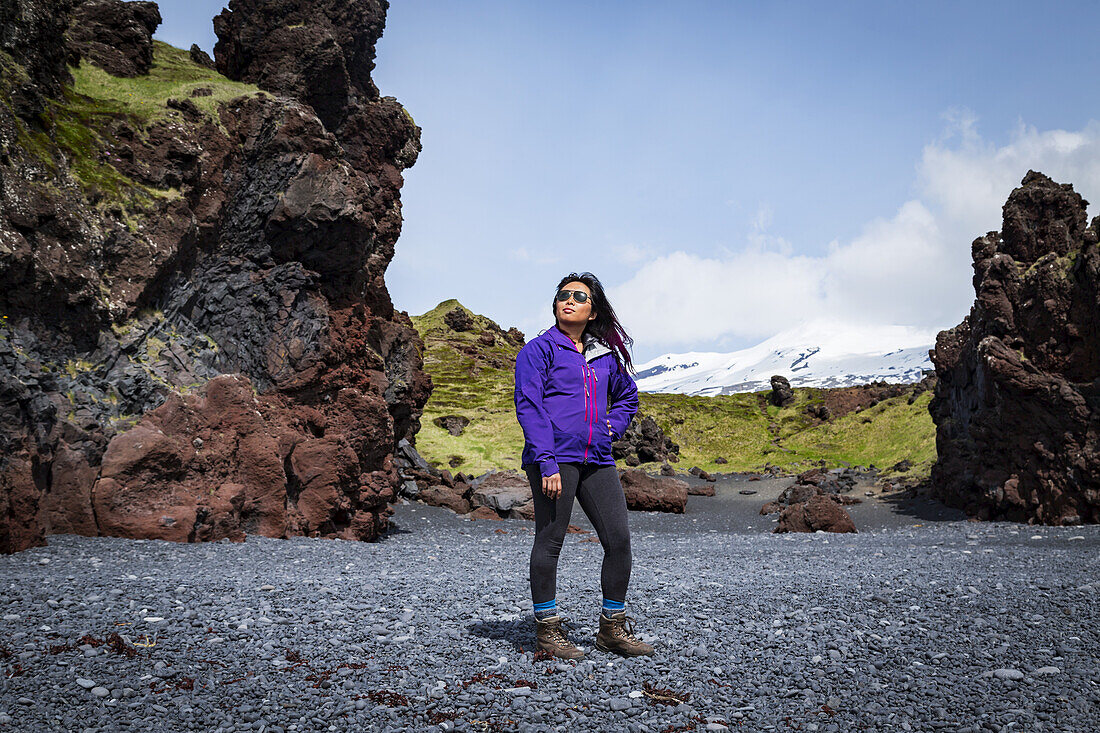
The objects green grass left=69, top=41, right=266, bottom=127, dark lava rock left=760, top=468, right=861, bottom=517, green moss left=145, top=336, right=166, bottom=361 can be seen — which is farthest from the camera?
dark lava rock left=760, top=468, right=861, bottom=517

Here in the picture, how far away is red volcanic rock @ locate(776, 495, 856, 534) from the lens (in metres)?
21.8

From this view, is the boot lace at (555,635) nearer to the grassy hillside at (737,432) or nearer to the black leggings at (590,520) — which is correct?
the black leggings at (590,520)

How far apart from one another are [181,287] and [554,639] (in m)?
13.6

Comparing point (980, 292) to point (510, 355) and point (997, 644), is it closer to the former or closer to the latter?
point (997, 644)

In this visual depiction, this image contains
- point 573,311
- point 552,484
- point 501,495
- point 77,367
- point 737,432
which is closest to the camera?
point 552,484

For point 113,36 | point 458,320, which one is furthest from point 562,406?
point 458,320

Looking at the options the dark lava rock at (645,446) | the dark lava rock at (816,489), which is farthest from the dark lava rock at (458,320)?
the dark lava rock at (816,489)

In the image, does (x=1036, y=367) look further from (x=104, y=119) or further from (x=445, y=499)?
(x=104, y=119)

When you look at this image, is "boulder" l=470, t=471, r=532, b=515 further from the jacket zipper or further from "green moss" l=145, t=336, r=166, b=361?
the jacket zipper

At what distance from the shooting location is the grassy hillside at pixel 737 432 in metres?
46.8

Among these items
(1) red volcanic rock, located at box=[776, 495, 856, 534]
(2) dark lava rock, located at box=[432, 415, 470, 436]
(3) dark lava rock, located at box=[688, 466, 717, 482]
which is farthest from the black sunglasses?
(2) dark lava rock, located at box=[432, 415, 470, 436]

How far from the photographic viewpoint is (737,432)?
66.2 metres

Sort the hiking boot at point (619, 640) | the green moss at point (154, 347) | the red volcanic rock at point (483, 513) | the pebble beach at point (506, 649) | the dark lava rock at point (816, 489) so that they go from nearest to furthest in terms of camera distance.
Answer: the pebble beach at point (506, 649) < the hiking boot at point (619, 640) < the green moss at point (154, 347) < the red volcanic rock at point (483, 513) < the dark lava rock at point (816, 489)

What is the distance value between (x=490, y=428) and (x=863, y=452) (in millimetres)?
31225
